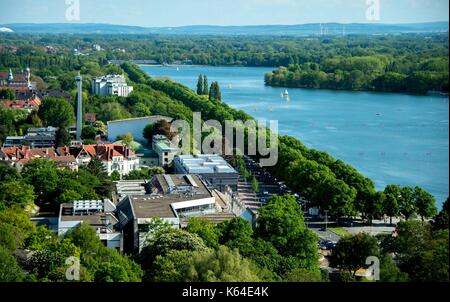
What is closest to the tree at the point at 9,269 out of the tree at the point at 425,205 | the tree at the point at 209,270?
the tree at the point at 209,270

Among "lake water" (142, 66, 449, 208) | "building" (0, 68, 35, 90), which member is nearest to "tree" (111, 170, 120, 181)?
"lake water" (142, 66, 449, 208)

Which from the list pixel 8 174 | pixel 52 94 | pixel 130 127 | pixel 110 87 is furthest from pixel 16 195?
pixel 110 87

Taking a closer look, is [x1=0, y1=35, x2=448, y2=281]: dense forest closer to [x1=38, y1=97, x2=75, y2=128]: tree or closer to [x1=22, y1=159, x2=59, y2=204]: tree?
[x1=22, y1=159, x2=59, y2=204]: tree

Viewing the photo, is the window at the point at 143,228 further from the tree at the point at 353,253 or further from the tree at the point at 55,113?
the tree at the point at 55,113

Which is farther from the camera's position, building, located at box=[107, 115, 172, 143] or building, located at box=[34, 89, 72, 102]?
building, located at box=[34, 89, 72, 102]

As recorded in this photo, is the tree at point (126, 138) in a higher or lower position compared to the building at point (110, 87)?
lower

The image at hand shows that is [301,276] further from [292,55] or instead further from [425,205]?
[292,55]
